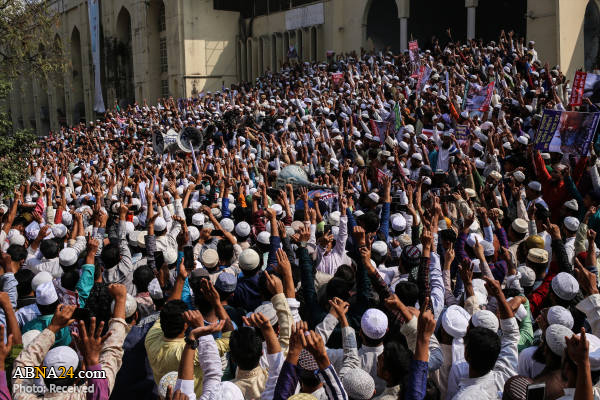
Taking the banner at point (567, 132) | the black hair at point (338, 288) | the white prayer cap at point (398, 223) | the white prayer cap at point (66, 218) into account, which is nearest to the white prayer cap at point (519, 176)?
the banner at point (567, 132)

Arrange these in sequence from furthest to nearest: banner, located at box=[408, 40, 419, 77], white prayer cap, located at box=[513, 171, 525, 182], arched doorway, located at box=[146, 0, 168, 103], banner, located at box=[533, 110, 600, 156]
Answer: arched doorway, located at box=[146, 0, 168, 103], banner, located at box=[408, 40, 419, 77], banner, located at box=[533, 110, 600, 156], white prayer cap, located at box=[513, 171, 525, 182]

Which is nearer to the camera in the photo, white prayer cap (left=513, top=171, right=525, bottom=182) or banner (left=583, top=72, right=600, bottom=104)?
white prayer cap (left=513, top=171, right=525, bottom=182)

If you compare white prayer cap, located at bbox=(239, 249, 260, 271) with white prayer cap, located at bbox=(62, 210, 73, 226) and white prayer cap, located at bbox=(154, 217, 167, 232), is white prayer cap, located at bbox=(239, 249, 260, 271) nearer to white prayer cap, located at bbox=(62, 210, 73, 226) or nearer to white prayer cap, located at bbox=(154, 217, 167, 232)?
white prayer cap, located at bbox=(154, 217, 167, 232)

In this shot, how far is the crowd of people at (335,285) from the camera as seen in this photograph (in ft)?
8.48

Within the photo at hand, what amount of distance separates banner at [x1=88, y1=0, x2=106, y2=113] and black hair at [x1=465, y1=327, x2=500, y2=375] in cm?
3494

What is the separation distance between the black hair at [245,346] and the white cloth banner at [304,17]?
23233 mm

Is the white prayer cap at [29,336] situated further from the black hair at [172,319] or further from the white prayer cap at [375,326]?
the white prayer cap at [375,326]

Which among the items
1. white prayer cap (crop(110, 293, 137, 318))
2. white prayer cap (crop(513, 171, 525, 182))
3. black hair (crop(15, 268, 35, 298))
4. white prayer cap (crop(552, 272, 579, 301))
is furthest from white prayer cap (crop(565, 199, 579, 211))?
black hair (crop(15, 268, 35, 298))

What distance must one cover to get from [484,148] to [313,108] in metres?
6.73

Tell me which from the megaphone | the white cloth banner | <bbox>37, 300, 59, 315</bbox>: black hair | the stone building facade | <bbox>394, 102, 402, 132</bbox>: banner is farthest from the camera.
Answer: the white cloth banner

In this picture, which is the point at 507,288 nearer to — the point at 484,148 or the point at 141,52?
the point at 484,148

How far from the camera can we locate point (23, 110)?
4797 centimetres

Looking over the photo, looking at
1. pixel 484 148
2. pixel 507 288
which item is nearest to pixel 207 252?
pixel 507 288

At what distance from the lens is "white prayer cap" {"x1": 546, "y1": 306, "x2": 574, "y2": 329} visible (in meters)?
2.90
